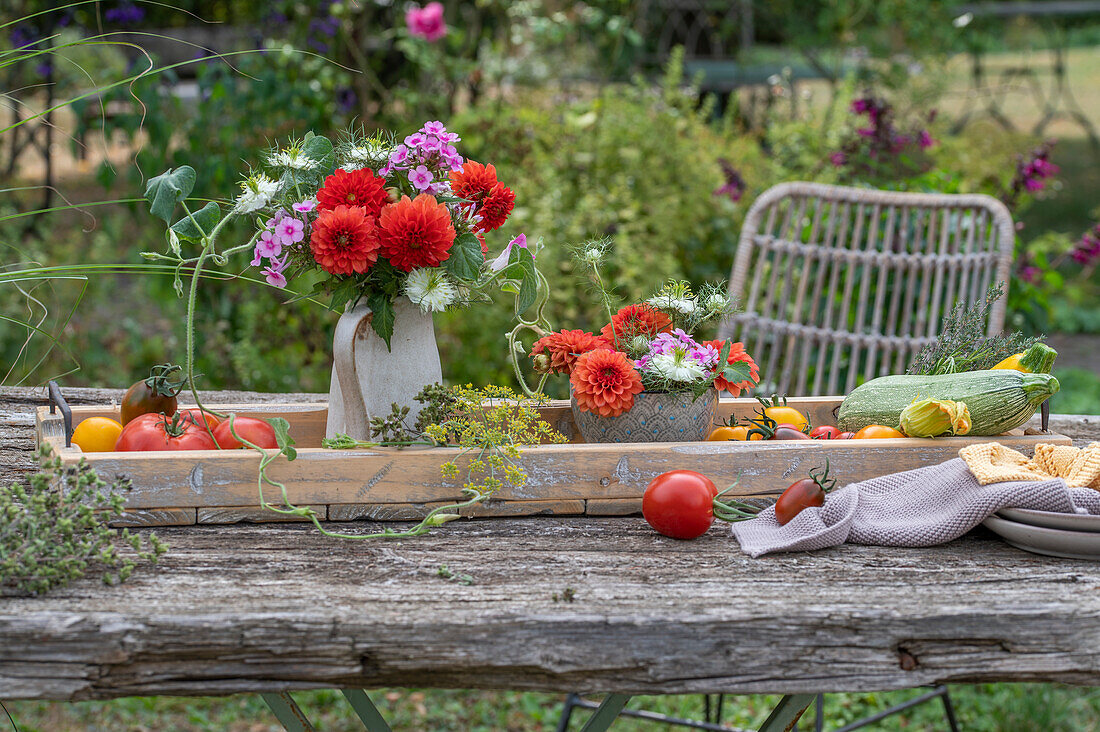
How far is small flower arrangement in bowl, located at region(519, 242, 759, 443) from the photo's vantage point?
136 centimetres

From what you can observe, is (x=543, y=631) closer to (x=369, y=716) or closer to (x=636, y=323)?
(x=369, y=716)

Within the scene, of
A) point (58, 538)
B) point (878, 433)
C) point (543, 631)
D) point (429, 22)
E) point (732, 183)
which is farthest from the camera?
point (429, 22)

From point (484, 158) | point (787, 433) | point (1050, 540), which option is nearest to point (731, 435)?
point (787, 433)

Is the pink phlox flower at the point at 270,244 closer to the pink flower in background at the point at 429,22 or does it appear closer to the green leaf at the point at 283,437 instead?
the green leaf at the point at 283,437

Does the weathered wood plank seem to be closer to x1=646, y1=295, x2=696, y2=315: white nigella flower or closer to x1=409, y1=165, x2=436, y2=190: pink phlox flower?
x1=646, y1=295, x2=696, y2=315: white nigella flower

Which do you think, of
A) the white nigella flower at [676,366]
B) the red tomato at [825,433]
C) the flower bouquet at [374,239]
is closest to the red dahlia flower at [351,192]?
the flower bouquet at [374,239]

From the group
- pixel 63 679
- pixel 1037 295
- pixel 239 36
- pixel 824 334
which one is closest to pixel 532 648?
pixel 63 679

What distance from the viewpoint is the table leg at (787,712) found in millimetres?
1225

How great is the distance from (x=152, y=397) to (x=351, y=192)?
459mm

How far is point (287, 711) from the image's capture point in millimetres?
1282

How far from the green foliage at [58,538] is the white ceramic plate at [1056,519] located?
1.03 m

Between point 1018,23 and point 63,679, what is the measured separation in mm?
7546

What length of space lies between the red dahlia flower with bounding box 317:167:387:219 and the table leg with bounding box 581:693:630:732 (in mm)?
692

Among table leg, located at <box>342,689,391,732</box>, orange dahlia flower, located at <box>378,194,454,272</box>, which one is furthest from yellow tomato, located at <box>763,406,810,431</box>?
table leg, located at <box>342,689,391,732</box>
